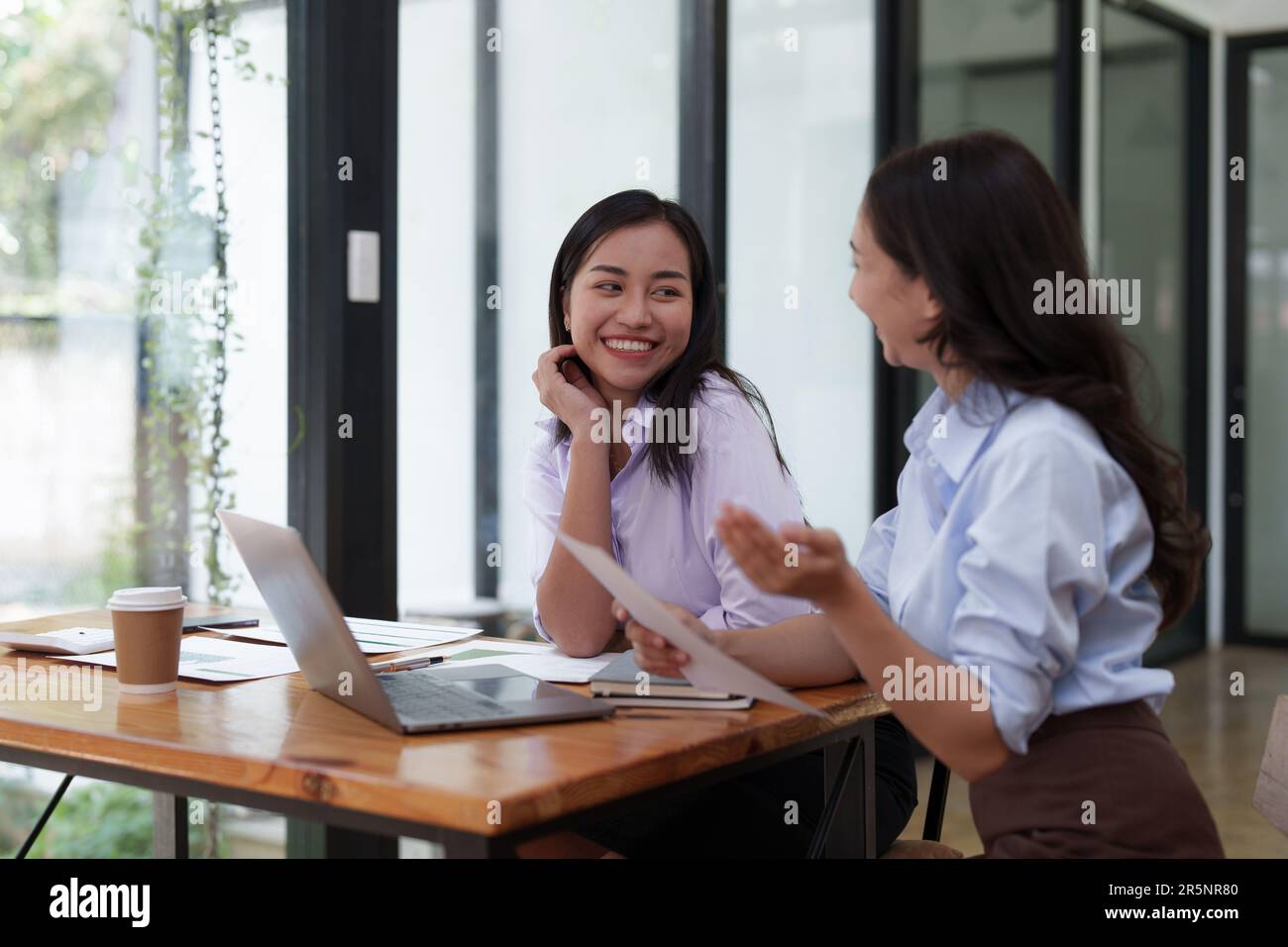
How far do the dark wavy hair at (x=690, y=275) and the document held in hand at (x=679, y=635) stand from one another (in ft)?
2.06

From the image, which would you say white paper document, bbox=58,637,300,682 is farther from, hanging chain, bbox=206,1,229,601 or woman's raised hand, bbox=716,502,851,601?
hanging chain, bbox=206,1,229,601

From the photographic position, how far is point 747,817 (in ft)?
5.33

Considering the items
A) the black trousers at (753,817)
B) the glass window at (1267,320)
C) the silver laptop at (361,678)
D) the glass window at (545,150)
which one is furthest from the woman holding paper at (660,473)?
the glass window at (1267,320)

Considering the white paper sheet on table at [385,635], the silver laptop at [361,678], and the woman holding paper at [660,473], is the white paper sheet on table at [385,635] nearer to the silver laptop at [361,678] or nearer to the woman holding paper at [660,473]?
the woman holding paper at [660,473]

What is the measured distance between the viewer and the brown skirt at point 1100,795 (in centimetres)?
125

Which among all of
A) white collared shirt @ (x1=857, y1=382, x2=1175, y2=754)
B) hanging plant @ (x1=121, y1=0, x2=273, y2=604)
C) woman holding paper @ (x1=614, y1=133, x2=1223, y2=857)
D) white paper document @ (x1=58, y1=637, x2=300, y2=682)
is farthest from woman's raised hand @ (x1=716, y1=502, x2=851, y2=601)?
hanging plant @ (x1=121, y1=0, x2=273, y2=604)

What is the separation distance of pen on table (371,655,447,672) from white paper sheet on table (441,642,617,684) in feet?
0.08

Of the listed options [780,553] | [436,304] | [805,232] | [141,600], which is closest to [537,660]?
[141,600]

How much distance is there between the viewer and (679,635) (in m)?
1.23

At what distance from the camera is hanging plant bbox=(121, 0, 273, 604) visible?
248 centimetres

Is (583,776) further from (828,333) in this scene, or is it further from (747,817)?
(828,333)

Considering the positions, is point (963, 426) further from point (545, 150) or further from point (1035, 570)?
point (545, 150)
